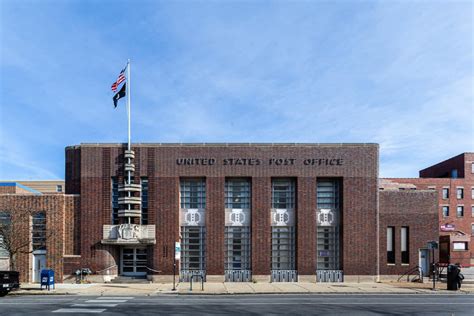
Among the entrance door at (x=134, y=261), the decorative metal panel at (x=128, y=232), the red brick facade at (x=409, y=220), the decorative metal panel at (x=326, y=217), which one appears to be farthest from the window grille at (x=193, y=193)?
the red brick facade at (x=409, y=220)

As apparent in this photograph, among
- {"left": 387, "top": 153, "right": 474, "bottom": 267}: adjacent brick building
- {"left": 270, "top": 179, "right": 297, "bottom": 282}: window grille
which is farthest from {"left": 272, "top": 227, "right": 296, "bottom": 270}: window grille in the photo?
{"left": 387, "top": 153, "right": 474, "bottom": 267}: adjacent brick building

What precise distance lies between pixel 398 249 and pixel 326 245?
5.16m

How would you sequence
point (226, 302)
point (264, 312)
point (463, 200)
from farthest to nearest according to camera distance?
1. point (463, 200)
2. point (226, 302)
3. point (264, 312)

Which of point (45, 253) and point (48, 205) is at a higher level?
point (48, 205)

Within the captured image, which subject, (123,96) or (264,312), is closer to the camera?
(264,312)

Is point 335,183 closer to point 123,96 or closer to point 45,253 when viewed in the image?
point 123,96

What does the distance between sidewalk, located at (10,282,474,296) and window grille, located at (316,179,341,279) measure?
2.03 metres

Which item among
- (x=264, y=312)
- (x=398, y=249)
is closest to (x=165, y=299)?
(x=264, y=312)

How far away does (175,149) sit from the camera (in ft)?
92.9

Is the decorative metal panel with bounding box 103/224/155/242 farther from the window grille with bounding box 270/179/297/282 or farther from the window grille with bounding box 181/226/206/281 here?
the window grille with bounding box 270/179/297/282

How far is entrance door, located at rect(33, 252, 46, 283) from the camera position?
27.6 meters

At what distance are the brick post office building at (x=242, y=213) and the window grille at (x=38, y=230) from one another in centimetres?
211

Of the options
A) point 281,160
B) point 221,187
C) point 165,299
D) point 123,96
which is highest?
point 123,96

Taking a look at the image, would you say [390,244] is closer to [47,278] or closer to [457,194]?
[47,278]
